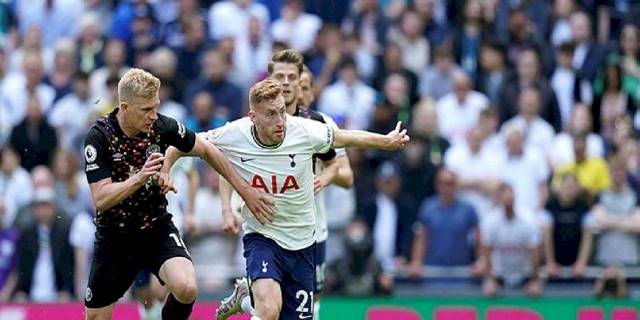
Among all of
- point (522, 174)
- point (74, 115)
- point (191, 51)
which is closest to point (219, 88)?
point (191, 51)

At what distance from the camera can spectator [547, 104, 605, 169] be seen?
66.3 feet

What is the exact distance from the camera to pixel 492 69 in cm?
2141

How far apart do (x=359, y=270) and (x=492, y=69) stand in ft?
12.1

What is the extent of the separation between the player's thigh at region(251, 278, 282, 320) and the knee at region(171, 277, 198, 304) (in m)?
0.49

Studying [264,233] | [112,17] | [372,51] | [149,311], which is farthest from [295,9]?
[264,233]

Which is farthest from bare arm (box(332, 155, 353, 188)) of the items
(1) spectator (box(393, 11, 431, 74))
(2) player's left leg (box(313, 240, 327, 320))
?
(1) spectator (box(393, 11, 431, 74))

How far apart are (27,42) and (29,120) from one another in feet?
5.47

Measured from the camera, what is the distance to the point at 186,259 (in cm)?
1324

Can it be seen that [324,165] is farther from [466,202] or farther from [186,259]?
[466,202]

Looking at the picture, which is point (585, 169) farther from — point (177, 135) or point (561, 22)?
point (177, 135)

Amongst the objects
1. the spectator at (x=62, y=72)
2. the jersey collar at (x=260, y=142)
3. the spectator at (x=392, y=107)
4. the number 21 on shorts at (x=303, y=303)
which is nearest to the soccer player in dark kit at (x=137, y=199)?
the jersey collar at (x=260, y=142)

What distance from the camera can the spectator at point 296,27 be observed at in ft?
72.1

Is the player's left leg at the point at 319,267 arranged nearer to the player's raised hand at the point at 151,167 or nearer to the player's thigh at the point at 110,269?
the player's thigh at the point at 110,269

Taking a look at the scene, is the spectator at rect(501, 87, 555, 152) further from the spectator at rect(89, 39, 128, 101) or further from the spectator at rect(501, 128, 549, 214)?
the spectator at rect(89, 39, 128, 101)
